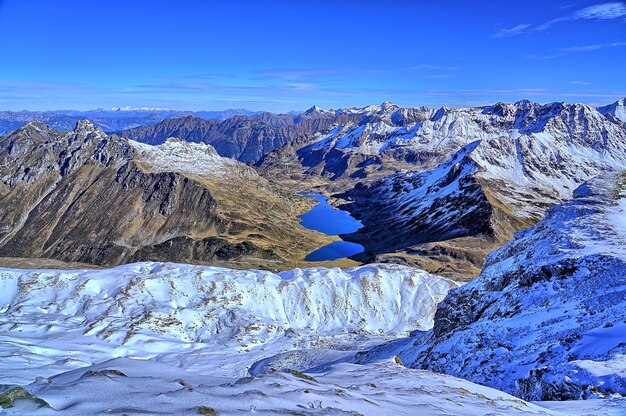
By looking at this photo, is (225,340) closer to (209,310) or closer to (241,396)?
(209,310)

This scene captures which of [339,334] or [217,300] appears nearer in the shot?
[339,334]

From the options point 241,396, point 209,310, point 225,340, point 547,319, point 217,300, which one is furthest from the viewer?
point 217,300

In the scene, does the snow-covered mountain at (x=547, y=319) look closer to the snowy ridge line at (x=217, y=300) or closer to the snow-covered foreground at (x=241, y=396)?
the snow-covered foreground at (x=241, y=396)

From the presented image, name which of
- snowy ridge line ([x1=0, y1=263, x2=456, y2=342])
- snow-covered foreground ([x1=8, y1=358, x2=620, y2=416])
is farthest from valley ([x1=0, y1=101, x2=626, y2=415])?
snowy ridge line ([x1=0, y1=263, x2=456, y2=342])

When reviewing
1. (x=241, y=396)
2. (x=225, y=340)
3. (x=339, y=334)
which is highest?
(x=241, y=396)

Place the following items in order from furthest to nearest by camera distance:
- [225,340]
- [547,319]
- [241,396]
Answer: [225,340] < [547,319] < [241,396]

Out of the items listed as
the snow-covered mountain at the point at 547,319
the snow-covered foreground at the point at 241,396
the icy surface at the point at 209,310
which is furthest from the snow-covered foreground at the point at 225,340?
the snow-covered mountain at the point at 547,319

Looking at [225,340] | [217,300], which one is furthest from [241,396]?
[217,300]

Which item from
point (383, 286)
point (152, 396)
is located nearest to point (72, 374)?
point (152, 396)
